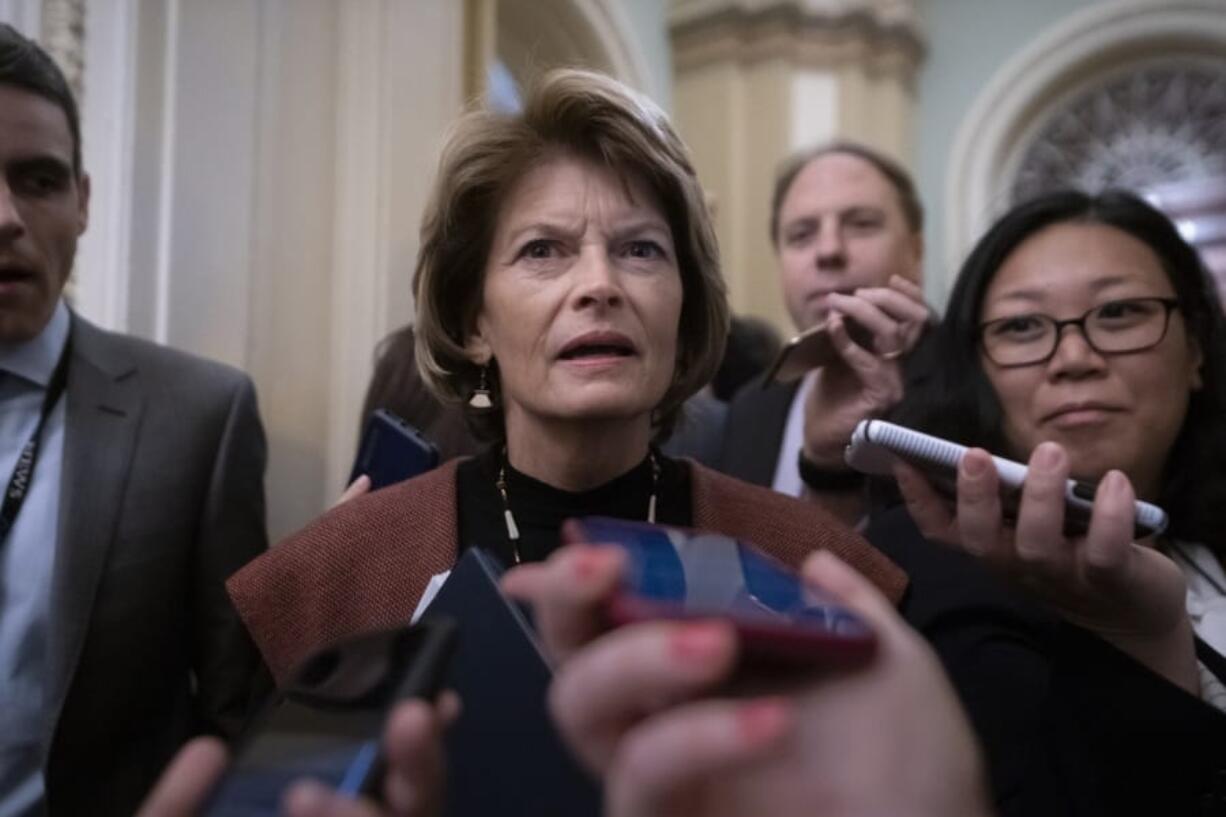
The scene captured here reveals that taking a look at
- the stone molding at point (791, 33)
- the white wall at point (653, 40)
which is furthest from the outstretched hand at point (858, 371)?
the stone molding at point (791, 33)

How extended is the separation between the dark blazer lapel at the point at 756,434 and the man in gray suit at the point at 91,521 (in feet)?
2.56

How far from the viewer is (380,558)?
1062mm

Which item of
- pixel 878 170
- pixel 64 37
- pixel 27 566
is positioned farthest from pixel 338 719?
pixel 878 170

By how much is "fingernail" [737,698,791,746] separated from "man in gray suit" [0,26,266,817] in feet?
3.12

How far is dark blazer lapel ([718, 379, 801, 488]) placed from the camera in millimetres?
1798

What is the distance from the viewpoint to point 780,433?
1.81 m

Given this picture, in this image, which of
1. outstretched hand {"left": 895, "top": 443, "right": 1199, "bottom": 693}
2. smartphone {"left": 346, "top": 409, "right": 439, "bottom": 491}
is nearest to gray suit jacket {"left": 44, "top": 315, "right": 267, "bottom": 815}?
smartphone {"left": 346, "top": 409, "right": 439, "bottom": 491}

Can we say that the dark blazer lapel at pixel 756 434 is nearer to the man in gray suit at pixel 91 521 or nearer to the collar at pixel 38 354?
the man in gray suit at pixel 91 521

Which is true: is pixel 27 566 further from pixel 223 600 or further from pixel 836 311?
pixel 836 311

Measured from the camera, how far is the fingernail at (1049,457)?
2.57 ft

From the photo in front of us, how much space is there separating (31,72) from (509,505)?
0.80 meters

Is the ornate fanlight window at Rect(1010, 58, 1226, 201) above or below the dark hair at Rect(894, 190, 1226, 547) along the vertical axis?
above

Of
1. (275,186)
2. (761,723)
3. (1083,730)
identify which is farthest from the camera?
(275,186)

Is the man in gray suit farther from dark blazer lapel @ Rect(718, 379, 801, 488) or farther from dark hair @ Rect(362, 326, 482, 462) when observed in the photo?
dark blazer lapel @ Rect(718, 379, 801, 488)
